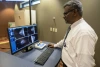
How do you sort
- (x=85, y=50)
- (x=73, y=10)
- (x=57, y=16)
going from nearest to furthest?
1. (x=85, y=50)
2. (x=73, y=10)
3. (x=57, y=16)

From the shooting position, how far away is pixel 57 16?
2801mm

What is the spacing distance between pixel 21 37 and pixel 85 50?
94 centimetres

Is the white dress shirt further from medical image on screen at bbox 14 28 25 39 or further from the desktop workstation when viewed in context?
medical image on screen at bbox 14 28 25 39

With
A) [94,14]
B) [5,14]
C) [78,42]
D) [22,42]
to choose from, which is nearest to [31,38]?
[22,42]

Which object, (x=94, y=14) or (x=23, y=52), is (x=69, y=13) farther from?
(x=94, y=14)

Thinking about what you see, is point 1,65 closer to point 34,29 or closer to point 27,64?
point 27,64

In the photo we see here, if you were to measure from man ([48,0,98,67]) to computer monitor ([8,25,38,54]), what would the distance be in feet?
2.22

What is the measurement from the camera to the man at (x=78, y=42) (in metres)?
0.93

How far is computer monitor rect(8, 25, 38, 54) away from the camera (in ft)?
4.07

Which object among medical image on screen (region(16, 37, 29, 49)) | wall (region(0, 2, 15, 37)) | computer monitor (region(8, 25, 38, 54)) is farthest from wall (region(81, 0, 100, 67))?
wall (region(0, 2, 15, 37))

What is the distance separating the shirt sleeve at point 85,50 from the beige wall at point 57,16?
142 centimetres

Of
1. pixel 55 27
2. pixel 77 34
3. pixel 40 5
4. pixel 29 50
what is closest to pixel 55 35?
pixel 55 27

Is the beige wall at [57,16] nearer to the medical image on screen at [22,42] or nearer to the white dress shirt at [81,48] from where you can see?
the white dress shirt at [81,48]

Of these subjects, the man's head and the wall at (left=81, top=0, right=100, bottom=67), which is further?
the wall at (left=81, top=0, right=100, bottom=67)
